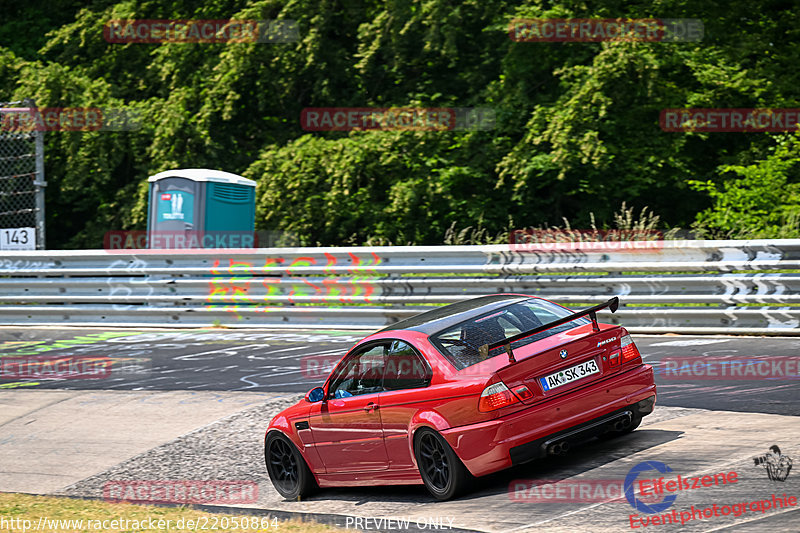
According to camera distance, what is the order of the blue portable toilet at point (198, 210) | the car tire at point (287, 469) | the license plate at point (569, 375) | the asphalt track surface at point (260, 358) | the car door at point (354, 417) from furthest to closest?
the blue portable toilet at point (198, 210), the asphalt track surface at point (260, 358), the car tire at point (287, 469), the car door at point (354, 417), the license plate at point (569, 375)

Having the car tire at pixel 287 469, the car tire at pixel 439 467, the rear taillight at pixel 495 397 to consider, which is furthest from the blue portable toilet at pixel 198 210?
the rear taillight at pixel 495 397

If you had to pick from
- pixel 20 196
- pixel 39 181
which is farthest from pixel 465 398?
pixel 20 196

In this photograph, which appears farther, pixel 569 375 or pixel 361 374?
pixel 361 374

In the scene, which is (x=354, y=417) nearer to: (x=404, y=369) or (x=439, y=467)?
(x=404, y=369)

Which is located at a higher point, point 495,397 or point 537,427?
point 495,397

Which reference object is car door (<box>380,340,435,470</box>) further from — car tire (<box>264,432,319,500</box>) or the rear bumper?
car tire (<box>264,432,319,500</box>)

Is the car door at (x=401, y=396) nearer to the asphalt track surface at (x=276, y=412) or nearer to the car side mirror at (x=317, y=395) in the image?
the asphalt track surface at (x=276, y=412)

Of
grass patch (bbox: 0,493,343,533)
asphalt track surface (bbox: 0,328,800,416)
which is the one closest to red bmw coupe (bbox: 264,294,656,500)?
grass patch (bbox: 0,493,343,533)

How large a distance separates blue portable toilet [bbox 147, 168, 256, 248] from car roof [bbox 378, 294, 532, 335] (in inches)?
359

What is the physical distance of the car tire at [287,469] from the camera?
8055 mm

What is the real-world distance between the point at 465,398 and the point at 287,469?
212cm

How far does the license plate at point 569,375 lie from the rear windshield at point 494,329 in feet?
1.06

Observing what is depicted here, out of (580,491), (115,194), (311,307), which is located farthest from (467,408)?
(115,194)

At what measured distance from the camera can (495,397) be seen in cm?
669
